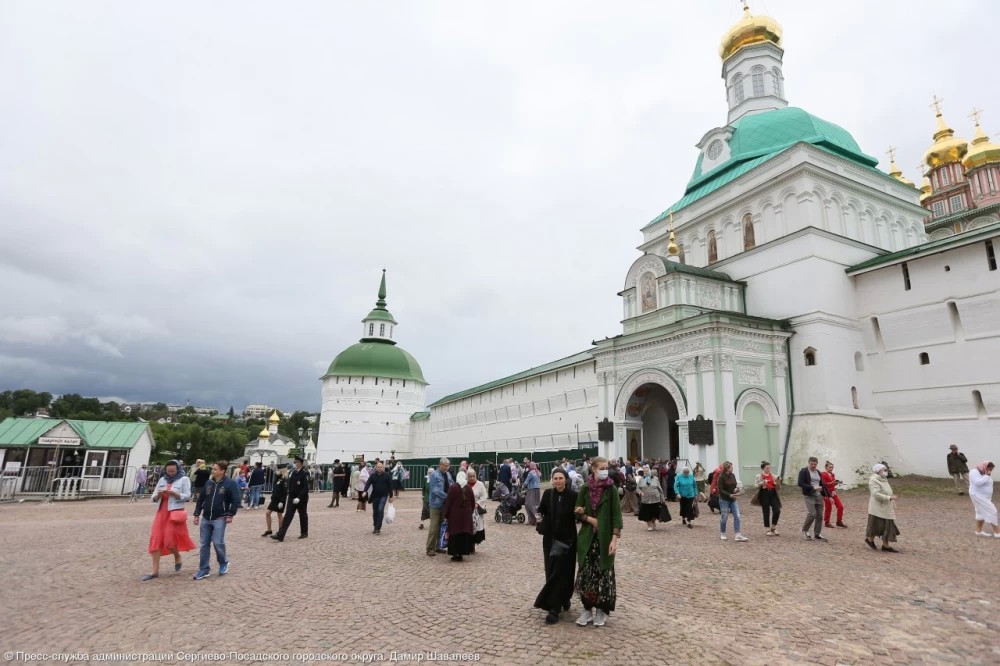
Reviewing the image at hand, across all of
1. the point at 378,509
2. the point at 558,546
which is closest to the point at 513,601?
the point at 558,546

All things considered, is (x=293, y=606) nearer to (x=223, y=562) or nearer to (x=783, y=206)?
(x=223, y=562)

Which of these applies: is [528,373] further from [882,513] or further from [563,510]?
[563,510]

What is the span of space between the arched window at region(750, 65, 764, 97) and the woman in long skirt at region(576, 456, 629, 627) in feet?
107

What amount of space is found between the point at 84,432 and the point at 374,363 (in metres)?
34.7

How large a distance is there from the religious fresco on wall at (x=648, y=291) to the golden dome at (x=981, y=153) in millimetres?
34060

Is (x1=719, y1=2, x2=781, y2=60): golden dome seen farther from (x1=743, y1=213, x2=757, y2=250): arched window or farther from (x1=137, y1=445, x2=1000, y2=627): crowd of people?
(x1=137, y1=445, x2=1000, y2=627): crowd of people

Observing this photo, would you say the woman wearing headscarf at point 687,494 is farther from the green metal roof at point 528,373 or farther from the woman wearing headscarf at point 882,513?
the green metal roof at point 528,373

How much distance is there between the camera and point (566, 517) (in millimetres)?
5387

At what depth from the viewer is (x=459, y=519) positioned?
820 centimetres

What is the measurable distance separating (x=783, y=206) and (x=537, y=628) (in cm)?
2342

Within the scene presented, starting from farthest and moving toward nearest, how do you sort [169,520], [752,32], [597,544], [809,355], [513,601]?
1. [752,32]
2. [809,355]
3. [169,520]
4. [513,601]
5. [597,544]

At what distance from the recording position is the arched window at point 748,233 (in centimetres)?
2449

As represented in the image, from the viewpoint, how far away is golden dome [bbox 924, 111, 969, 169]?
4159 cm

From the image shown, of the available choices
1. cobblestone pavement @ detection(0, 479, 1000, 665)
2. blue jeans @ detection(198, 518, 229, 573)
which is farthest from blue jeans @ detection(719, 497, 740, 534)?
blue jeans @ detection(198, 518, 229, 573)
